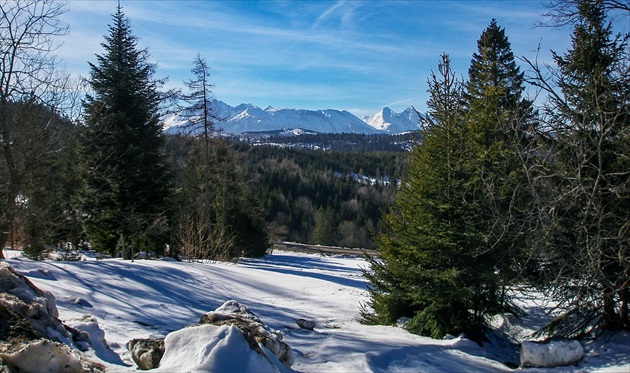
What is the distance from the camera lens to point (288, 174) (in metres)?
113

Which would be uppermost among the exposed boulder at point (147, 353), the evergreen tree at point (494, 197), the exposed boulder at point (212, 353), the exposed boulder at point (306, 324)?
the evergreen tree at point (494, 197)

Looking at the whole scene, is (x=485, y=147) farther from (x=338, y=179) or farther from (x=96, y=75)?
(x=338, y=179)

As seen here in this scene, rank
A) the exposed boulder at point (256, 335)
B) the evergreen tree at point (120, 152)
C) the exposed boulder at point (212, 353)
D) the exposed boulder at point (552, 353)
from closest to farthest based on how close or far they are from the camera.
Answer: the exposed boulder at point (212, 353), the exposed boulder at point (256, 335), the exposed boulder at point (552, 353), the evergreen tree at point (120, 152)

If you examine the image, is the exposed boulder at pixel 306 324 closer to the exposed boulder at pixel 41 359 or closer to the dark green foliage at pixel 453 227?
the dark green foliage at pixel 453 227

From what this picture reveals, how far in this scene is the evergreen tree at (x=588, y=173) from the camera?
7000 millimetres

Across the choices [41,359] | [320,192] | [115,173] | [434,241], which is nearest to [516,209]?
[434,241]

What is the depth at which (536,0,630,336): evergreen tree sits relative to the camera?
7000 mm

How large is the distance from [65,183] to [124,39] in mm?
8435

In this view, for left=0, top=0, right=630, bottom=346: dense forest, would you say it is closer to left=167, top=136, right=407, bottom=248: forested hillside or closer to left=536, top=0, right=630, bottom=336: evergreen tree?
left=536, top=0, right=630, bottom=336: evergreen tree

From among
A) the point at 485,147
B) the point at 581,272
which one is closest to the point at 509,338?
the point at 581,272

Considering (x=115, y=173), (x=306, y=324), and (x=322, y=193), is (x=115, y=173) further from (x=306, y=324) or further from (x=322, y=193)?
(x=322, y=193)

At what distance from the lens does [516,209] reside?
7.25 meters

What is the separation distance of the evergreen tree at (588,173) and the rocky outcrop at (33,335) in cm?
655

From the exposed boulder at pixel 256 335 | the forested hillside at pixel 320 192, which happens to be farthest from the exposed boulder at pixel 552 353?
the forested hillside at pixel 320 192
